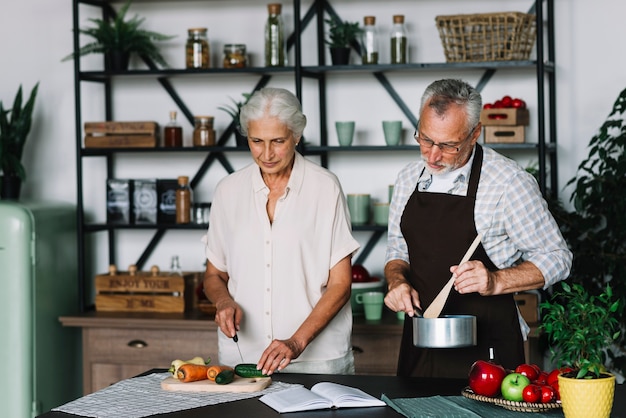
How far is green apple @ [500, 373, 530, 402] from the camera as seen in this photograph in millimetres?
2572

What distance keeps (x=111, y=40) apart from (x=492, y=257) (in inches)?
102

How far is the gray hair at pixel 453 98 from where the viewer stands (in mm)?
3043

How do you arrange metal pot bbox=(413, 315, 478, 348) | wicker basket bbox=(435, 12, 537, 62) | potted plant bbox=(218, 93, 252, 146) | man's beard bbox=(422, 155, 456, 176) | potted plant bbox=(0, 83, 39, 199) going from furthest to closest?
potted plant bbox=(0, 83, 39, 199)
potted plant bbox=(218, 93, 252, 146)
wicker basket bbox=(435, 12, 537, 62)
man's beard bbox=(422, 155, 456, 176)
metal pot bbox=(413, 315, 478, 348)

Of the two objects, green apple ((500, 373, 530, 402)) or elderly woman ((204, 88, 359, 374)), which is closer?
green apple ((500, 373, 530, 402))

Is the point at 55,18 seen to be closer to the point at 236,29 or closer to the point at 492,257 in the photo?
the point at 236,29

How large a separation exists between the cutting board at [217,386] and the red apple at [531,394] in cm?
77

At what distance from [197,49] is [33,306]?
148 centimetres

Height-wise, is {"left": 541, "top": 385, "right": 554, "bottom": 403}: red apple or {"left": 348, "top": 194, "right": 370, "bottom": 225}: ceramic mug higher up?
{"left": 348, "top": 194, "right": 370, "bottom": 225}: ceramic mug

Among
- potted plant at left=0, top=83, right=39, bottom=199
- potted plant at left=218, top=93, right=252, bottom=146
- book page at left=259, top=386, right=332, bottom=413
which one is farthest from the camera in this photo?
potted plant at left=0, top=83, right=39, bottom=199

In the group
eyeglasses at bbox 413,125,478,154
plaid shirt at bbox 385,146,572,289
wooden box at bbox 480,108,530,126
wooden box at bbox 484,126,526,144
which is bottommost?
plaid shirt at bbox 385,146,572,289

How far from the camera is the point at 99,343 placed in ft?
15.9

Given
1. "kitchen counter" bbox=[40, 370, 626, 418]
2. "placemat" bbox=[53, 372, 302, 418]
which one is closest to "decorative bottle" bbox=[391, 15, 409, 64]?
Answer: "kitchen counter" bbox=[40, 370, 626, 418]

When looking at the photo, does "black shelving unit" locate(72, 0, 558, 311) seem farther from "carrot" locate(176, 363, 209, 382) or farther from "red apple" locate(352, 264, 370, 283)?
"carrot" locate(176, 363, 209, 382)

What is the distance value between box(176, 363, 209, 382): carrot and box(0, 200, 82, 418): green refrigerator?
2.03 m
